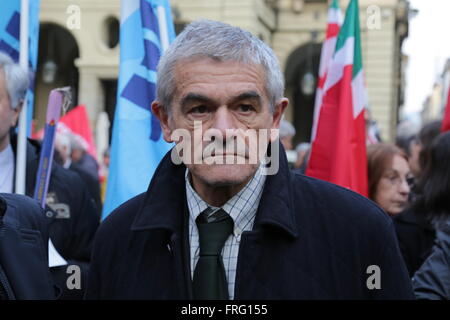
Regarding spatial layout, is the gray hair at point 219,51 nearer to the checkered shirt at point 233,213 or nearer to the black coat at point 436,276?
Answer: the checkered shirt at point 233,213

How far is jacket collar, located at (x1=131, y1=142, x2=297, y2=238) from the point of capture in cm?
193

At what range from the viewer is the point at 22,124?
3.46 meters

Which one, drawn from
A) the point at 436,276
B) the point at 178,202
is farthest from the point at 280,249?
the point at 436,276

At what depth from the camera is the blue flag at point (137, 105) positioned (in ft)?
12.1

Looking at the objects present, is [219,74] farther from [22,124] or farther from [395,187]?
[395,187]

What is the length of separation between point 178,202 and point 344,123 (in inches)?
109

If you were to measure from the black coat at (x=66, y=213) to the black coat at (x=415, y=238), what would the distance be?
1.59 m

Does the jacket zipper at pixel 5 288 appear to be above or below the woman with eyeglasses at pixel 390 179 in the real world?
below

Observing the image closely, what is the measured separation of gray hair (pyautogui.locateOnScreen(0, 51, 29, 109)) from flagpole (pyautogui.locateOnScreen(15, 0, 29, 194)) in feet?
0.37

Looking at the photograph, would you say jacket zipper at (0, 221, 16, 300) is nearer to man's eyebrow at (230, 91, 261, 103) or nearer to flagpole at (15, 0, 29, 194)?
man's eyebrow at (230, 91, 261, 103)

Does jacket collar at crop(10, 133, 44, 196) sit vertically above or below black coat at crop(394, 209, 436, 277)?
above

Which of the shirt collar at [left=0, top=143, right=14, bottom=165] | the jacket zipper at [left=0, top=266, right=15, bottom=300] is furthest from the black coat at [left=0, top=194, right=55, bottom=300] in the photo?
the shirt collar at [left=0, top=143, right=14, bottom=165]

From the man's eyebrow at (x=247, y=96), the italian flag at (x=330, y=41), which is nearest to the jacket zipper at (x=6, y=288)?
the man's eyebrow at (x=247, y=96)

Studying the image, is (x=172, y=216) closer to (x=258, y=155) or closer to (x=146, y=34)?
(x=258, y=155)
